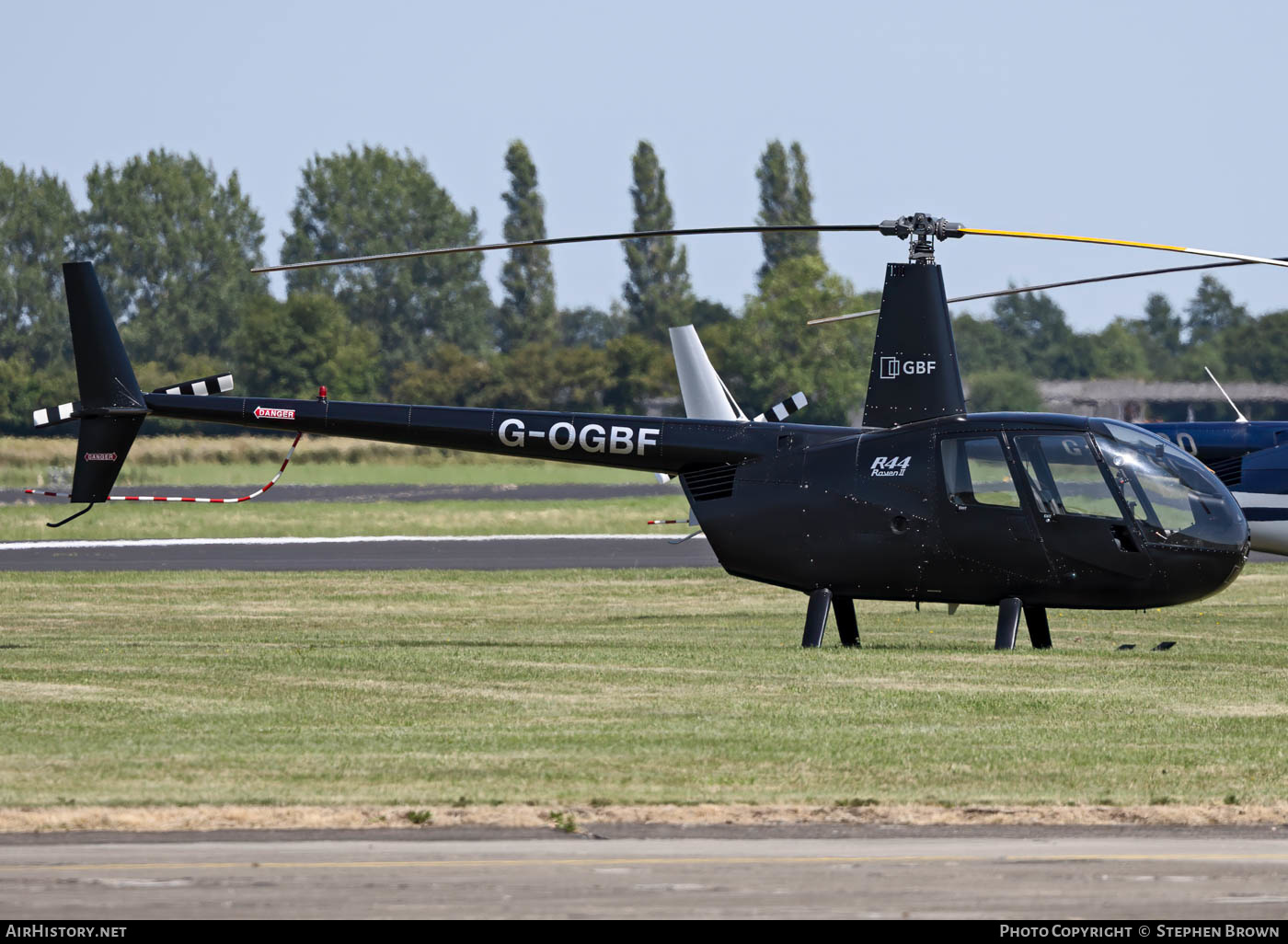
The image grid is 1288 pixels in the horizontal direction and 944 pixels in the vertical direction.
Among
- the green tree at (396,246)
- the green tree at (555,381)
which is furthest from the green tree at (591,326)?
the green tree at (555,381)

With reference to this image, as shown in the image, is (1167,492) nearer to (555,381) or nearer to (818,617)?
(818,617)

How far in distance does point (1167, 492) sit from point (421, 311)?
111m

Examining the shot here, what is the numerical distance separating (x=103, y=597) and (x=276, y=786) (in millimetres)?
16059

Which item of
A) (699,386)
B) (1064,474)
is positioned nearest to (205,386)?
(1064,474)

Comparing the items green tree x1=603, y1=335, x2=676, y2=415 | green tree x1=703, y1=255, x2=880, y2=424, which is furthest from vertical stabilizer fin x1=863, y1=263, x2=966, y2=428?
green tree x1=703, y1=255, x2=880, y2=424

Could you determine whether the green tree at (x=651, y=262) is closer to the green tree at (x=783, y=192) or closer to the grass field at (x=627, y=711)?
the green tree at (x=783, y=192)

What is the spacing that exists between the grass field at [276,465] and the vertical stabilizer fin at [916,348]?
155 feet

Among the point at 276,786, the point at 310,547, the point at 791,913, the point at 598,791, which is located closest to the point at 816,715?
the point at 598,791

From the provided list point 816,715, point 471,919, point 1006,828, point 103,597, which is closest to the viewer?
point 471,919

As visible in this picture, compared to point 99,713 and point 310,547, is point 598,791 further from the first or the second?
point 310,547

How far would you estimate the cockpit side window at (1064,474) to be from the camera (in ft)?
58.1

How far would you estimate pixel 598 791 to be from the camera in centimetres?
1100

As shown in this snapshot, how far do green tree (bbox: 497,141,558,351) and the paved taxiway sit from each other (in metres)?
109

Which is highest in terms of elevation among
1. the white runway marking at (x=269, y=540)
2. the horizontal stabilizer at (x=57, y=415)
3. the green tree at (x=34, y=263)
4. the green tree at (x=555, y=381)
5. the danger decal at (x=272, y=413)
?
the green tree at (x=34, y=263)
